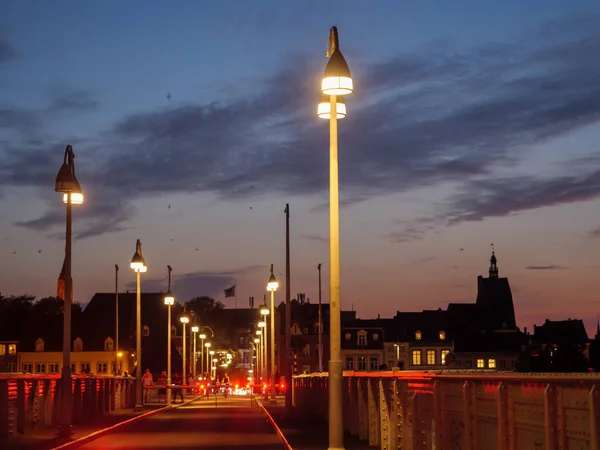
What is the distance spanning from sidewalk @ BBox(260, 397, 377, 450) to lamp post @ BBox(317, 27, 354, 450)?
5599mm

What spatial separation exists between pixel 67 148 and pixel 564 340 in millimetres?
115501

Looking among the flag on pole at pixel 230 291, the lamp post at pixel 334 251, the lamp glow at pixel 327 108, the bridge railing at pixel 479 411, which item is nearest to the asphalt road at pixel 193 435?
the bridge railing at pixel 479 411

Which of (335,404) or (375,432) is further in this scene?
(375,432)

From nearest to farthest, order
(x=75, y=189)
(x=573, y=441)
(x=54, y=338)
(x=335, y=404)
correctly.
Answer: (x=573, y=441)
(x=335, y=404)
(x=75, y=189)
(x=54, y=338)

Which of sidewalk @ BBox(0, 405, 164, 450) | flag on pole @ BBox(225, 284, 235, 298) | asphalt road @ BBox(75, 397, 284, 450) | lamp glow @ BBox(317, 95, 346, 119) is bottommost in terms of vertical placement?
asphalt road @ BBox(75, 397, 284, 450)

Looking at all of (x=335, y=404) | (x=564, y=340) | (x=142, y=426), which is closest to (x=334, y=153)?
(x=335, y=404)

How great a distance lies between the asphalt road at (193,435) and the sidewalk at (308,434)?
441 mm

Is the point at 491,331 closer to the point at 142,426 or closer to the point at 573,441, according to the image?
the point at 142,426

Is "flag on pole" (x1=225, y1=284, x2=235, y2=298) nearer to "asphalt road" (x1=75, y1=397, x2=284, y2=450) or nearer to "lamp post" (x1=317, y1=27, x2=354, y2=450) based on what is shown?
"asphalt road" (x1=75, y1=397, x2=284, y2=450)

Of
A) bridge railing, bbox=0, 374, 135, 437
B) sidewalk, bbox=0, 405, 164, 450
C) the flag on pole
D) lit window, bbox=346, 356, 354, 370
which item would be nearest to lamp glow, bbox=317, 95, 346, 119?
sidewalk, bbox=0, 405, 164, 450

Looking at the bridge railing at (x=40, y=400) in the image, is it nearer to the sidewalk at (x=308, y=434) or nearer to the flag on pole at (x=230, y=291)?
the sidewalk at (x=308, y=434)

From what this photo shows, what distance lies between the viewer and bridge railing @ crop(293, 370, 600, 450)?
12.5 metres

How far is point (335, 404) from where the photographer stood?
20.2 metres

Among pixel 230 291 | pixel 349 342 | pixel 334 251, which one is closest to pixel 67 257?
pixel 334 251
